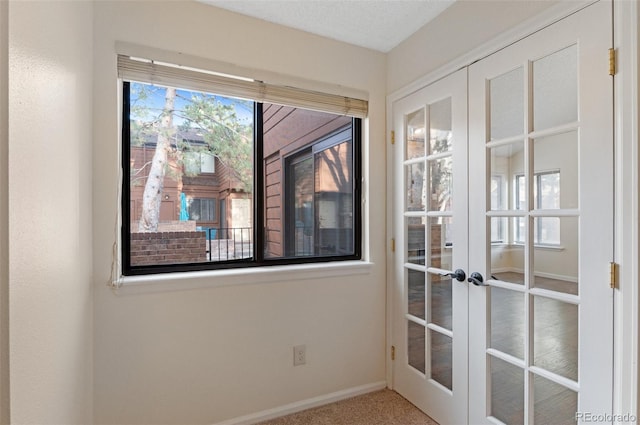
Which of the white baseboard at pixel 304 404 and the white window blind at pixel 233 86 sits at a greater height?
the white window blind at pixel 233 86

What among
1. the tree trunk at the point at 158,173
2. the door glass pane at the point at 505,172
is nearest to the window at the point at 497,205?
the door glass pane at the point at 505,172

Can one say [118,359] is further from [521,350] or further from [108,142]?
[521,350]

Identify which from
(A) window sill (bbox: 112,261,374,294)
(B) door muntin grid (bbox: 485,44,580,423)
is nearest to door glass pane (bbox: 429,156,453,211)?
(B) door muntin grid (bbox: 485,44,580,423)

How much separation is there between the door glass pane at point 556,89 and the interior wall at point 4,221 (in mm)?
1845

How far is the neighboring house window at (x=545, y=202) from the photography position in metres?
1.40

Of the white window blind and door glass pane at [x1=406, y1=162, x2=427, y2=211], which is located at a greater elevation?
the white window blind

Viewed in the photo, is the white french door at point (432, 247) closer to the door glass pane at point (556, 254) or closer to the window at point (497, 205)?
the window at point (497, 205)

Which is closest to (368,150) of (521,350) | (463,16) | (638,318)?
(463,16)

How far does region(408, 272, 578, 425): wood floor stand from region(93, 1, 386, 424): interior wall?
68 cm

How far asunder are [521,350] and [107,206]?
2.18 meters

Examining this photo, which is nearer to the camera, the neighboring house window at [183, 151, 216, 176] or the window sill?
the window sill

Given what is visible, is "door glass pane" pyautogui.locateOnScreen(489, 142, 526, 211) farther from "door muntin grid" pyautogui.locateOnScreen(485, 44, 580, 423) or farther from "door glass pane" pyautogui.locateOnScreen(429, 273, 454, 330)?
"door glass pane" pyautogui.locateOnScreen(429, 273, 454, 330)

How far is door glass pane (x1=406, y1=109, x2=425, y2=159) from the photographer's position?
213 cm

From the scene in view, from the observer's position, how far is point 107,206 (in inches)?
65.6
